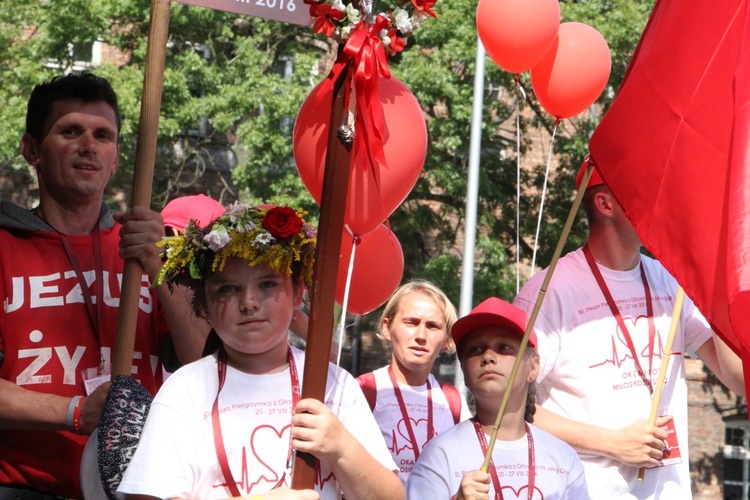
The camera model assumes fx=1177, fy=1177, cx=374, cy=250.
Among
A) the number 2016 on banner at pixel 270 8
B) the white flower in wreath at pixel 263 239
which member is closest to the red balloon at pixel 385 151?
the number 2016 on banner at pixel 270 8

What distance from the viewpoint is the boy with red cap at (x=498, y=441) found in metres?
3.83

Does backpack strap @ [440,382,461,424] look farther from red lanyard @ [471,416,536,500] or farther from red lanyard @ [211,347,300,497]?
red lanyard @ [211,347,300,497]

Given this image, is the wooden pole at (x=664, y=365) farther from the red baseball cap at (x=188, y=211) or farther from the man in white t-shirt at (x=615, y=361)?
the red baseball cap at (x=188, y=211)

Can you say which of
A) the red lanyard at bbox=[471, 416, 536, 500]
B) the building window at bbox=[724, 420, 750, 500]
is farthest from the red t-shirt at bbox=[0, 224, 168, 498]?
the building window at bbox=[724, 420, 750, 500]

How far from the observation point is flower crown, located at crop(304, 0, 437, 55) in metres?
3.18

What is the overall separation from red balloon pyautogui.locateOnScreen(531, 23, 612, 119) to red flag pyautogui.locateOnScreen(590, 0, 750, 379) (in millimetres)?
1489

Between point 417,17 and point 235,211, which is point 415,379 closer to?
point 235,211

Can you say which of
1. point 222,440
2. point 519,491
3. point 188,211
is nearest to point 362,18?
point 222,440

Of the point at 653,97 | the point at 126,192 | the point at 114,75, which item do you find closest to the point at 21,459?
the point at 653,97

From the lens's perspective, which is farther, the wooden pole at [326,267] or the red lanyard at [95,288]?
the red lanyard at [95,288]

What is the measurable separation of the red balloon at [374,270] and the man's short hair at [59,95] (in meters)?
1.07

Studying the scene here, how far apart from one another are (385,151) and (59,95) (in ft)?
3.80

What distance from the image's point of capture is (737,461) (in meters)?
20.8

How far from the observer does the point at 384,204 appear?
3.80 metres
